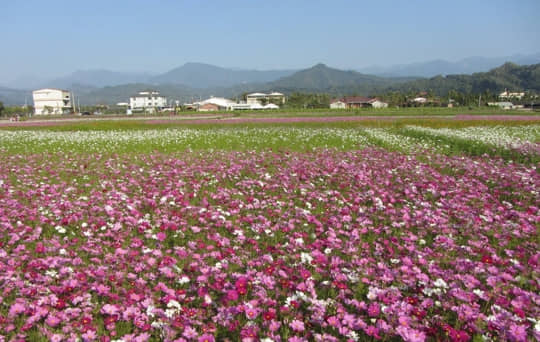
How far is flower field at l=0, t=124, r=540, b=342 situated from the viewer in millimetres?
2469

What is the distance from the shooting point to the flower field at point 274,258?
97.2 inches

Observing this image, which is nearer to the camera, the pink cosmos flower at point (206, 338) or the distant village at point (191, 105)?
the pink cosmos flower at point (206, 338)

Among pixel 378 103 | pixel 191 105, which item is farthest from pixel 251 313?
pixel 191 105

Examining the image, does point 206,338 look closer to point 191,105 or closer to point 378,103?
point 378,103

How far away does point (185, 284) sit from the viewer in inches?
127

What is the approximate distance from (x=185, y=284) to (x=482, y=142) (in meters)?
12.7

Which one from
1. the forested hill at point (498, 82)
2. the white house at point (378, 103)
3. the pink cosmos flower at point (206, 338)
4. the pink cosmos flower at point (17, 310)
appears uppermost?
the forested hill at point (498, 82)

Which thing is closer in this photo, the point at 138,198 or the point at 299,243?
the point at 299,243

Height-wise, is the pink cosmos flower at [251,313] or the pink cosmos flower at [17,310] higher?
the pink cosmos flower at [17,310]

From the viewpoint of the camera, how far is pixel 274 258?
11.9 ft

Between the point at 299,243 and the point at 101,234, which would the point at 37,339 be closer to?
the point at 101,234

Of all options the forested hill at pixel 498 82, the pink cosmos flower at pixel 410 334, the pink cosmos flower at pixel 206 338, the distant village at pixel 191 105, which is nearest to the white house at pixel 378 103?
the distant village at pixel 191 105

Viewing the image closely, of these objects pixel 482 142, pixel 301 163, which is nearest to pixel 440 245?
pixel 301 163

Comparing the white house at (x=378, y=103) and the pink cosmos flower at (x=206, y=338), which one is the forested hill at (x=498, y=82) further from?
the pink cosmos flower at (x=206, y=338)
